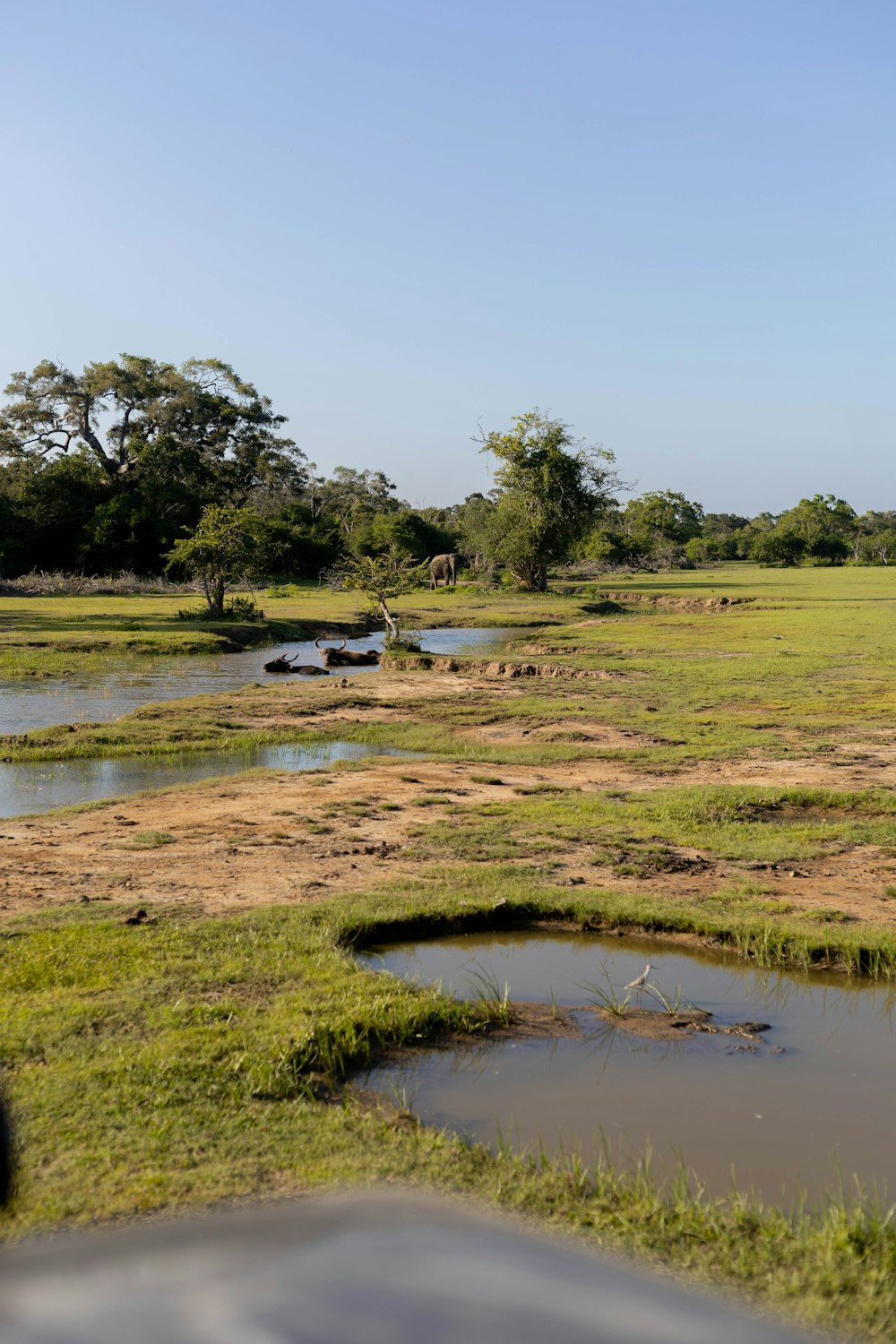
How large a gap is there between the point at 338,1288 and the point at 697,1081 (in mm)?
2186

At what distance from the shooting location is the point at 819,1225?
3.80 m

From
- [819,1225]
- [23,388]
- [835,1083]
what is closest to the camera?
[819,1225]

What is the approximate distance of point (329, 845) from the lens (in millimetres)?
8727

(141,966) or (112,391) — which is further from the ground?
(112,391)

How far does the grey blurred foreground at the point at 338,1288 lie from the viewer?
10.6 feet

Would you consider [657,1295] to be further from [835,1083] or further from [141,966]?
[141,966]

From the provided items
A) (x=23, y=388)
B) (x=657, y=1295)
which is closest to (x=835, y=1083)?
(x=657, y=1295)

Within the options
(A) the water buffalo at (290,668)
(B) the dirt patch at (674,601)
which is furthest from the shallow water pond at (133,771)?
(B) the dirt patch at (674,601)

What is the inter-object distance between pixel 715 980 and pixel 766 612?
31.3 m

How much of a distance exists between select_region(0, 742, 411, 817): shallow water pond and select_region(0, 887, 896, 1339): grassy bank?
464 cm

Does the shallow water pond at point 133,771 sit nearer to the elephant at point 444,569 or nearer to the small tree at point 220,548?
the small tree at point 220,548

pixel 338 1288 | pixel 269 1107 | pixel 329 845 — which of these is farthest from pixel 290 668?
pixel 338 1288

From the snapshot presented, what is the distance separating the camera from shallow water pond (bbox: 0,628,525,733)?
1609 centimetres

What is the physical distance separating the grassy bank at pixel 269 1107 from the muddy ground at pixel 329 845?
0.76m
